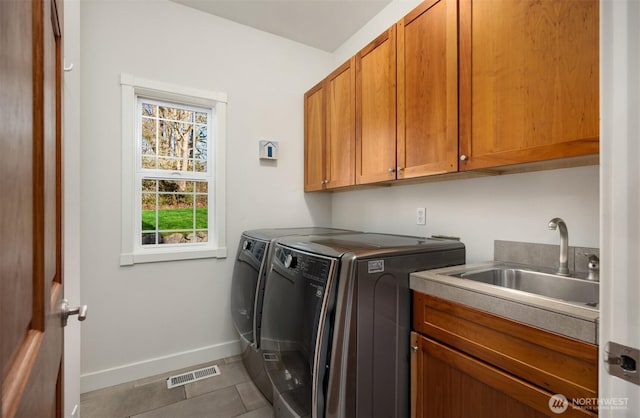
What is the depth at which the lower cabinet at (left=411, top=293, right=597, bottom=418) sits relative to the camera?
0.90 m

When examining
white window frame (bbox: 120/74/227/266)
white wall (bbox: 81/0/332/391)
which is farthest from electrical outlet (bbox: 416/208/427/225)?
white window frame (bbox: 120/74/227/266)

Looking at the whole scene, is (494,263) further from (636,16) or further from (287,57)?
(287,57)

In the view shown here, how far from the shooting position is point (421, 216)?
6.82 feet

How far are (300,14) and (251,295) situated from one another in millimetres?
2216

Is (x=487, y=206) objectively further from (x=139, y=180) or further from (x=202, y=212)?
(x=139, y=180)

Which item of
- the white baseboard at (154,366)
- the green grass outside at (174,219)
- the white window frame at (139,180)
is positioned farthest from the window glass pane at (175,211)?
the white baseboard at (154,366)

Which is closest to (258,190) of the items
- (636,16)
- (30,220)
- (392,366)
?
(392,366)

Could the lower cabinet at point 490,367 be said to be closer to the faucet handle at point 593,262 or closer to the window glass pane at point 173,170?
the faucet handle at point 593,262

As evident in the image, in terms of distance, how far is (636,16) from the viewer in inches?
17.8

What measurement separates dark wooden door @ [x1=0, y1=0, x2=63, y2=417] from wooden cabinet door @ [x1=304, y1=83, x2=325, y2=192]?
2046 mm

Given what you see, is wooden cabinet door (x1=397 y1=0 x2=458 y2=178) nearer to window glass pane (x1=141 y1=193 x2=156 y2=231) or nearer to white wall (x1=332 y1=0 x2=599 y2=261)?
white wall (x1=332 y1=0 x2=599 y2=261)

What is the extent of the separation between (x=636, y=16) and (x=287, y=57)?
105 inches

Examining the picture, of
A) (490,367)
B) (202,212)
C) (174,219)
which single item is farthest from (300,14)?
(490,367)

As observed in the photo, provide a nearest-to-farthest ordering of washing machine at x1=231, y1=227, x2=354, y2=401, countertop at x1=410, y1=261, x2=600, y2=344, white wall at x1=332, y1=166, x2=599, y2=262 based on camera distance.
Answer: countertop at x1=410, y1=261, x2=600, y2=344
white wall at x1=332, y1=166, x2=599, y2=262
washing machine at x1=231, y1=227, x2=354, y2=401
